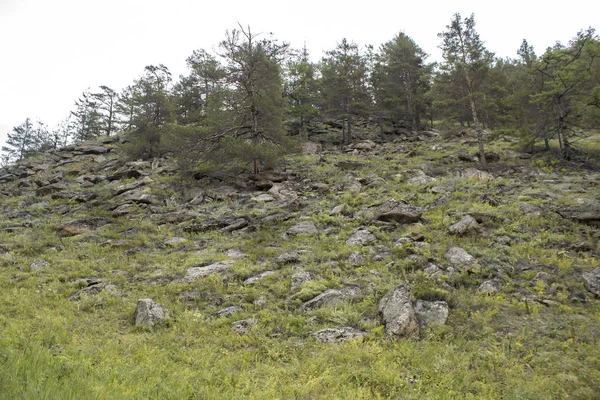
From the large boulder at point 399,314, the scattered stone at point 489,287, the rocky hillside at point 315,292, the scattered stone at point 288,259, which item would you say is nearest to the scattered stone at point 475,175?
the rocky hillside at point 315,292

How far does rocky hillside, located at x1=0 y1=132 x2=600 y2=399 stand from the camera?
5.25 metres

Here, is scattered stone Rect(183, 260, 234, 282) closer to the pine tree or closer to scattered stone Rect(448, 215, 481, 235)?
scattered stone Rect(448, 215, 481, 235)

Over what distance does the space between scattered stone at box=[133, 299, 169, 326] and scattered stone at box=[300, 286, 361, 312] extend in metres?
3.65

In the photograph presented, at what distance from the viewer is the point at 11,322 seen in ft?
22.2

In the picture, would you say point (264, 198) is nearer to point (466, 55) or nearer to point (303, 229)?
point (303, 229)

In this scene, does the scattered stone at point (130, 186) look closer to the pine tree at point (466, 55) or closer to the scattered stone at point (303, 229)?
the scattered stone at point (303, 229)

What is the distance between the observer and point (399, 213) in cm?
1336

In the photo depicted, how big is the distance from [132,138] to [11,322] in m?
26.7

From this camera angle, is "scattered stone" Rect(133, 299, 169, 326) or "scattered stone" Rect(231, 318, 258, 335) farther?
"scattered stone" Rect(133, 299, 169, 326)

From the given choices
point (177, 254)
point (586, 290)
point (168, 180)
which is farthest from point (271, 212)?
point (586, 290)

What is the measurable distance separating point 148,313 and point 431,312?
712 cm

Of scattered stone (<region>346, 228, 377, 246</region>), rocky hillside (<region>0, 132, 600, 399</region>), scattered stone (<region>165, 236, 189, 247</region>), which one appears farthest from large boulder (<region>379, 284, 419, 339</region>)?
scattered stone (<region>165, 236, 189, 247</region>)

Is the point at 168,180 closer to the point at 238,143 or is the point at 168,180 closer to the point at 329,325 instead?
the point at 238,143

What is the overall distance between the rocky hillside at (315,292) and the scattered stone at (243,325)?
4cm
